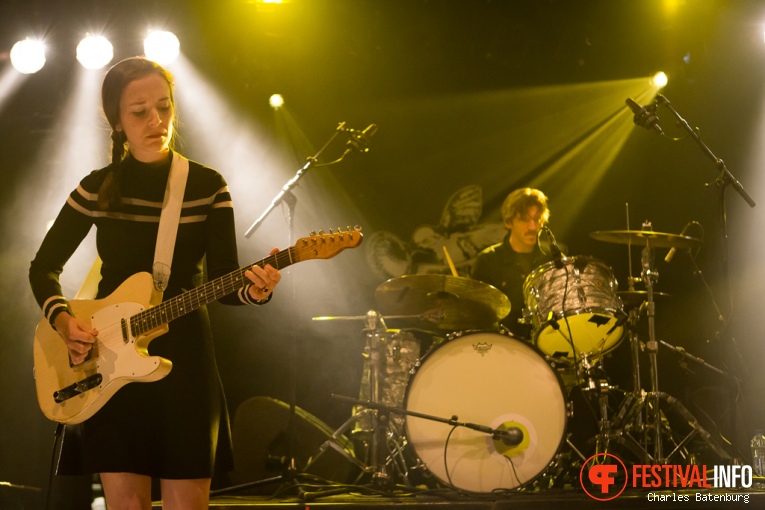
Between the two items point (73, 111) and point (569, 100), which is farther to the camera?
point (569, 100)

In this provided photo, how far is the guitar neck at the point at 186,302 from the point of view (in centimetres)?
266

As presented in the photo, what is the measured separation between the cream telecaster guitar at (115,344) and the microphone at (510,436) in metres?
2.44

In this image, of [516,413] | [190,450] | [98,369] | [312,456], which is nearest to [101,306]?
[98,369]

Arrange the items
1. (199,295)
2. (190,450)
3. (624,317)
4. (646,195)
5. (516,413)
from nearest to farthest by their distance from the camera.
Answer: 1. (190,450)
2. (199,295)
3. (516,413)
4. (624,317)
5. (646,195)

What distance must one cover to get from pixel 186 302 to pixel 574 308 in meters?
3.07

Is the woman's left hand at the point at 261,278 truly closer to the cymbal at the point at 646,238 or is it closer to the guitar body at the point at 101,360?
the guitar body at the point at 101,360

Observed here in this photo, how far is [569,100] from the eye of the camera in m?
7.35

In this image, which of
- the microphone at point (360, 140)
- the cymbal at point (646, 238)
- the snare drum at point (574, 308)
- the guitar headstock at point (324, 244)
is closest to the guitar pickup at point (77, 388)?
the guitar headstock at point (324, 244)

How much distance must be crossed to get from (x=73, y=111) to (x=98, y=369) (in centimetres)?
466

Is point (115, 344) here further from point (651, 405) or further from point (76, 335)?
point (651, 405)

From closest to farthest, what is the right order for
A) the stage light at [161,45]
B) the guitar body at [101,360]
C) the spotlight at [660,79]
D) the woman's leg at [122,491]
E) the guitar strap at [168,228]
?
the woman's leg at [122,491] < the guitar body at [101,360] < the guitar strap at [168,228] < the stage light at [161,45] < the spotlight at [660,79]

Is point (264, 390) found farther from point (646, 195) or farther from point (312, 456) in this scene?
point (646, 195)

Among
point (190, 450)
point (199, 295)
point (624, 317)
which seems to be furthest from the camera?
point (624, 317)

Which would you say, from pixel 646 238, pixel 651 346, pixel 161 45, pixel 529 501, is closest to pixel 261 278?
pixel 529 501
